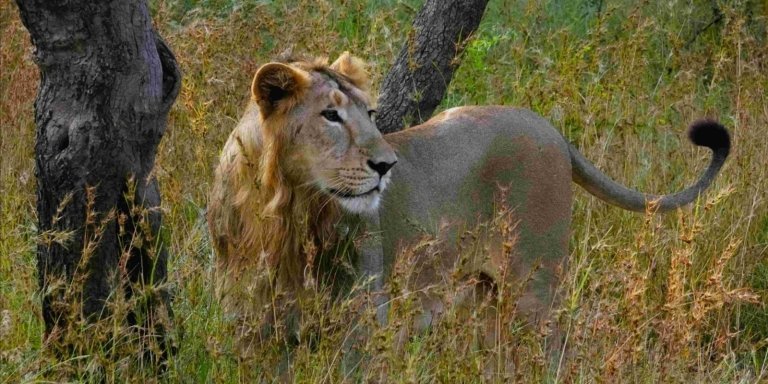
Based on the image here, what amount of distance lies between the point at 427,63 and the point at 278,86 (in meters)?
1.75

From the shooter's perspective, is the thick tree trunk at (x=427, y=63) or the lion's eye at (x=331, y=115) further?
the thick tree trunk at (x=427, y=63)

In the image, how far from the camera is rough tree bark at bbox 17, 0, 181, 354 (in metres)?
3.37

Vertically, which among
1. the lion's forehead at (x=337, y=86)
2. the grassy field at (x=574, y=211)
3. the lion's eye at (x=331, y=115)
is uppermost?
the lion's forehead at (x=337, y=86)

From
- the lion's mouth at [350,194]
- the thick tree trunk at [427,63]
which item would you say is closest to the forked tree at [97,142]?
the lion's mouth at [350,194]

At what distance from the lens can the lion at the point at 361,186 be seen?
3.71m

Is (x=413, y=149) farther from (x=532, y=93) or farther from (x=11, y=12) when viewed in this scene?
(x=11, y=12)

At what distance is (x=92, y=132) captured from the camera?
3.43 metres

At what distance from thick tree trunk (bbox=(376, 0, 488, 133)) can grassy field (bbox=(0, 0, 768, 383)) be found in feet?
0.85

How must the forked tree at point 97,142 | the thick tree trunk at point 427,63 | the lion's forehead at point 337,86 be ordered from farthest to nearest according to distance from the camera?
1. the thick tree trunk at point 427,63
2. the lion's forehead at point 337,86
3. the forked tree at point 97,142

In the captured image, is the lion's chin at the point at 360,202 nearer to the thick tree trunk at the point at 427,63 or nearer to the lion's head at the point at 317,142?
the lion's head at the point at 317,142

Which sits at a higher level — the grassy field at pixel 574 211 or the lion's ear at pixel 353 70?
the lion's ear at pixel 353 70

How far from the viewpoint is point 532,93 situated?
19.2 ft

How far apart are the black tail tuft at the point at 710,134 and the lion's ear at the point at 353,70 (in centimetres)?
123

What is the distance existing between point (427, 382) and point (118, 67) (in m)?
Answer: 1.21
